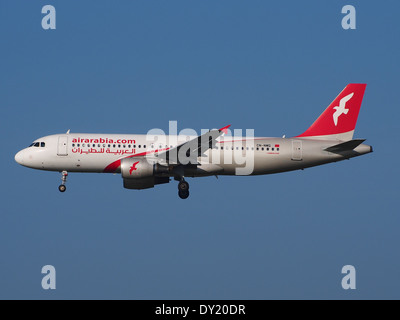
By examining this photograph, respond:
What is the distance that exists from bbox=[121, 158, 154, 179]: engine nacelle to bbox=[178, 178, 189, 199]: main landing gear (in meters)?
2.72

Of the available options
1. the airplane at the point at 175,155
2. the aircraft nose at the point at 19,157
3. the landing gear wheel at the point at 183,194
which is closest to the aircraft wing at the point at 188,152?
the airplane at the point at 175,155

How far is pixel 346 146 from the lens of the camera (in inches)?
2552

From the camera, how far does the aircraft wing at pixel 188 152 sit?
6281 centimetres

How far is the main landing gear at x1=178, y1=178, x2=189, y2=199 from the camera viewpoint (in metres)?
64.3

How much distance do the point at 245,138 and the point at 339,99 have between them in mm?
8979

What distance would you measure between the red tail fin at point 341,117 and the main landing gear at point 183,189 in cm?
1010

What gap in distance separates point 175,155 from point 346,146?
12777 mm

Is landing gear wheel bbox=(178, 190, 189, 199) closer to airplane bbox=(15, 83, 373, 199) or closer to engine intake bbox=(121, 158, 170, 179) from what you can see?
airplane bbox=(15, 83, 373, 199)

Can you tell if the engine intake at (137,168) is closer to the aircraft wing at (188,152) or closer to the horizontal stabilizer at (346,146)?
the aircraft wing at (188,152)

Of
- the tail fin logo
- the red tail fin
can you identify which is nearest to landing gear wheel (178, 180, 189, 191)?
the red tail fin

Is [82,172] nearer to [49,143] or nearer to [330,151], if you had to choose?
[49,143]

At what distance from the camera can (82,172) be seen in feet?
212

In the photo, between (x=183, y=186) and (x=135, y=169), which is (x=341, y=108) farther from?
(x=135, y=169)

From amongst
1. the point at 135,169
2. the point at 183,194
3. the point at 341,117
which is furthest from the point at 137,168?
the point at 341,117
